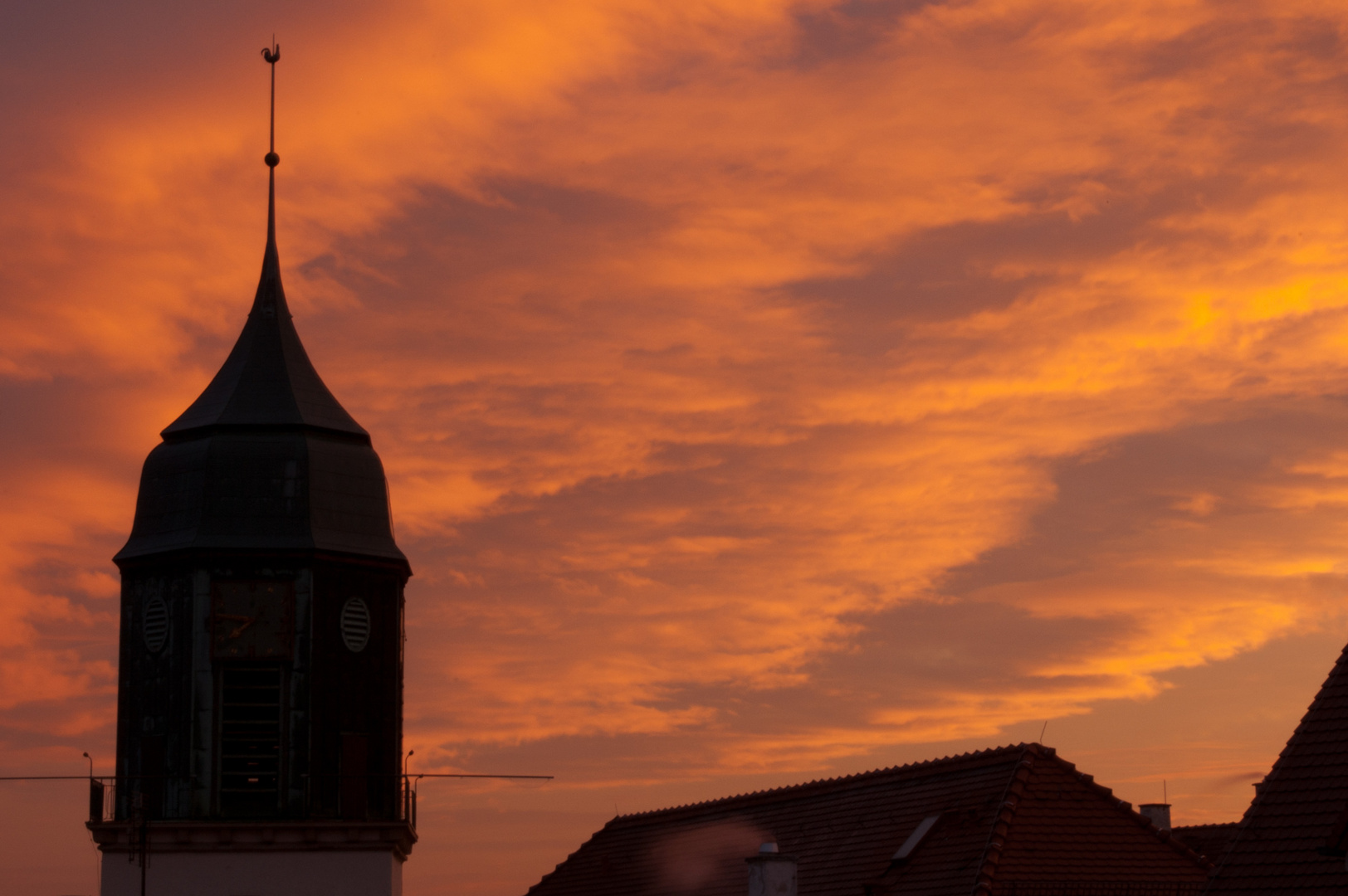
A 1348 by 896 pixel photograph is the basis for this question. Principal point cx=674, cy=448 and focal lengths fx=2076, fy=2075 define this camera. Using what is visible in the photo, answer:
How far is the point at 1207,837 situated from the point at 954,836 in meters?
11.9

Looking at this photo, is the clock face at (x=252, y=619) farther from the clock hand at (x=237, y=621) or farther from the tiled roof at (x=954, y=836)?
the tiled roof at (x=954, y=836)

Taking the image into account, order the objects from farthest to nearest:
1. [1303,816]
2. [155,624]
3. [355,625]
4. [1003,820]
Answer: [355,625]
[155,624]
[1003,820]
[1303,816]

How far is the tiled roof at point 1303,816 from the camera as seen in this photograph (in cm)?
2778

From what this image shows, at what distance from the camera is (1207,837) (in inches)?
1874

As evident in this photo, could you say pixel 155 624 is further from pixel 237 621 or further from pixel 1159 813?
pixel 1159 813

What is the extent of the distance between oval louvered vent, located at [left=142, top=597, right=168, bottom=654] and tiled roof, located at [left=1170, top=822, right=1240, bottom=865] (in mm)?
22073

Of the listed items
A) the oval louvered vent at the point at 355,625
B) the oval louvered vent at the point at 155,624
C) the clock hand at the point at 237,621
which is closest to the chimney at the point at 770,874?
the oval louvered vent at the point at 355,625

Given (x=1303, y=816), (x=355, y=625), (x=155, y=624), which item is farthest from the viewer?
(x=355, y=625)

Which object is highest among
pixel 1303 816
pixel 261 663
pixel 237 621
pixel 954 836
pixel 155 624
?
pixel 155 624

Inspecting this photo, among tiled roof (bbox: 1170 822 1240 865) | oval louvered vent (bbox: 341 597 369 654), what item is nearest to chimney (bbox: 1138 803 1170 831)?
tiled roof (bbox: 1170 822 1240 865)

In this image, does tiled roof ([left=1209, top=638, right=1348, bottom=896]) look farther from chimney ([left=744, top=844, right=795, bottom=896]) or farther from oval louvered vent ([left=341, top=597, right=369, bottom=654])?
oval louvered vent ([left=341, top=597, right=369, bottom=654])

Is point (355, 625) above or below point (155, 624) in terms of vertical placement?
below

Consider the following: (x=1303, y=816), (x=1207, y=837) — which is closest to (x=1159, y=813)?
(x=1207, y=837)

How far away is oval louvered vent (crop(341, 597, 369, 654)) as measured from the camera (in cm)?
4253
